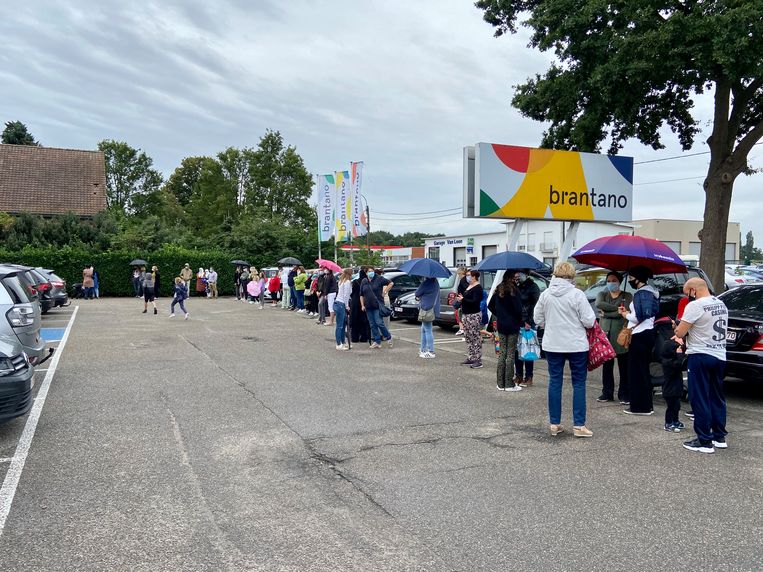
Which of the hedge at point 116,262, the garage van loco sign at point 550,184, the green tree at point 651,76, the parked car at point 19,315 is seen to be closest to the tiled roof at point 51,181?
the hedge at point 116,262

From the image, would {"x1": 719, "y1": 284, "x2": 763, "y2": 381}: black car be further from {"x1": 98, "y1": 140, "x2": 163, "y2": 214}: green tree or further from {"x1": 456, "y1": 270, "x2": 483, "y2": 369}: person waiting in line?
{"x1": 98, "y1": 140, "x2": 163, "y2": 214}: green tree

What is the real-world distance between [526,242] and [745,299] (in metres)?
38.8

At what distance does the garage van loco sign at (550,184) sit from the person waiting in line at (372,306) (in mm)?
2994

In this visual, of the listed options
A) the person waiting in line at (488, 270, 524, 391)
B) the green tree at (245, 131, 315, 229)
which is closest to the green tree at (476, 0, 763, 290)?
the person waiting in line at (488, 270, 524, 391)

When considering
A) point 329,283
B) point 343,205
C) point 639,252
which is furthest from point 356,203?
point 639,252

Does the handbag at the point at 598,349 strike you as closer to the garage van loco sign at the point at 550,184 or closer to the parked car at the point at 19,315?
the parked car at the point at 19,315

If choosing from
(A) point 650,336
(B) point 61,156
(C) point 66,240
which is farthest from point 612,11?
(B) point 61,156

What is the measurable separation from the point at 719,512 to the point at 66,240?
3620cm

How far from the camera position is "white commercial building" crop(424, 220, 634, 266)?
4531 centimetres

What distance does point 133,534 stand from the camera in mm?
4031

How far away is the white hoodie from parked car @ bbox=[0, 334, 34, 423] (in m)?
5.26

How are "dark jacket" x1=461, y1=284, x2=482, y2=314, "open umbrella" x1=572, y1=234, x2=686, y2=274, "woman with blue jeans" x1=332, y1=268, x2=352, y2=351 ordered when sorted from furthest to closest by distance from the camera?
"woman with blue jeans" x1=332, y1=268, x2=352, y2=351
"dark jacket" x1=461, y1=284, x2=482, y2=314
"open umbrella" x1=572, y1=234, x2=686, y2=274

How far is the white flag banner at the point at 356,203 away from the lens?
27.6 metres

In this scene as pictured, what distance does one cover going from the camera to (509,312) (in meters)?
8.59
